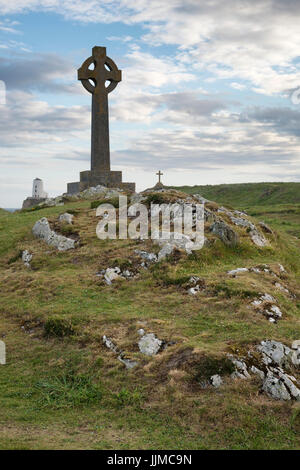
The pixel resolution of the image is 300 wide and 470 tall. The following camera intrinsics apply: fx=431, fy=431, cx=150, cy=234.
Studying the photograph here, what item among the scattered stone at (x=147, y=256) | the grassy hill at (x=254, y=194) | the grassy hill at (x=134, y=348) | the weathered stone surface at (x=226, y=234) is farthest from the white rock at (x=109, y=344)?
the grassy hill at (x=254, y=194)

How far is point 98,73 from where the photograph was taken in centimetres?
4128

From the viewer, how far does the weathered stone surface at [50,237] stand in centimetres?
2470

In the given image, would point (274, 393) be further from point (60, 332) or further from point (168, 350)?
point (60, 332)

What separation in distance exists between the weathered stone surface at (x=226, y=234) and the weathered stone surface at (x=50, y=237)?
8292mm

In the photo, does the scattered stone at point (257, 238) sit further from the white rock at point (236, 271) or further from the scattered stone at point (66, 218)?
the scattered stone at point (66, 218)

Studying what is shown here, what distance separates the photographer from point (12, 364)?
581 inches

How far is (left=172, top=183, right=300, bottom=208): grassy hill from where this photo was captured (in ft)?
265

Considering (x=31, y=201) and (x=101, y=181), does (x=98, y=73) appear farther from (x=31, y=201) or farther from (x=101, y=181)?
(x=31, y=201)

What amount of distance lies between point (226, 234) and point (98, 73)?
25122 mm

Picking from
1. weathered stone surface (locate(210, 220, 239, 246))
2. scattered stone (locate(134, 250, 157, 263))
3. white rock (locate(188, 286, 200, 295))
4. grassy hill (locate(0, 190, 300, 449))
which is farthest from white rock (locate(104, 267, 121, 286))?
weathered stone surface (locate(210, 220, 239, 246))

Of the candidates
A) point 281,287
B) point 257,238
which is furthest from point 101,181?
point 281,287
